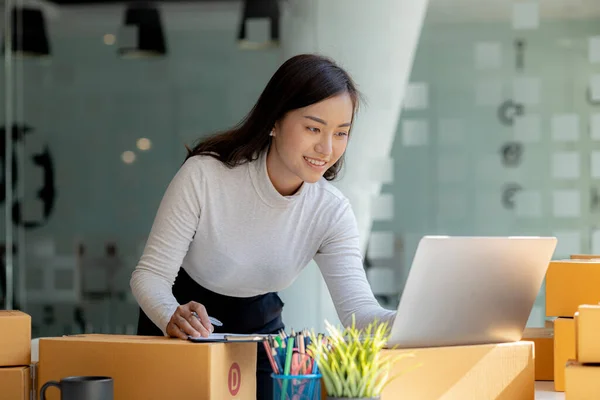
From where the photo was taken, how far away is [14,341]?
1.43 m

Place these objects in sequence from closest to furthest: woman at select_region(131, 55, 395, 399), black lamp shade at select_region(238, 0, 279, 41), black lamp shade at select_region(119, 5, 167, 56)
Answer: woman at select_region(131, 55, 395, 399) → black lamp shade at select_region(238, 0, 279, 41) → black lamp shade at select_region(119, 5, 167, 56)

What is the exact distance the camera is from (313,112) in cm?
181

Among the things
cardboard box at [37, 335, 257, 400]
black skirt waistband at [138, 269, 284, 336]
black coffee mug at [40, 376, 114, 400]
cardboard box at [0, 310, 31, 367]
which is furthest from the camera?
black skirt waistband at [138, 269, 284, 336]

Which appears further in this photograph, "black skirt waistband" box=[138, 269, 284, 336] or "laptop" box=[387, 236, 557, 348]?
"black skirt waistband" box=[138, 269, 284, 336]

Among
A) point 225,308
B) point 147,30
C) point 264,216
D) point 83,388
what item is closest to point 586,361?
point 83,388

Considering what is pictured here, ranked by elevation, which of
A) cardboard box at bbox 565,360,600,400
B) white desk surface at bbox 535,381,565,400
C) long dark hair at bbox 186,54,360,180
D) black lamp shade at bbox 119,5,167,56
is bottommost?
white desk surface at bbox 535,381,565,400

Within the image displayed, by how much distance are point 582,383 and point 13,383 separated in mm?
847

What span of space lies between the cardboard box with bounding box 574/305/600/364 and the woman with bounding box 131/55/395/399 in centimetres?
44

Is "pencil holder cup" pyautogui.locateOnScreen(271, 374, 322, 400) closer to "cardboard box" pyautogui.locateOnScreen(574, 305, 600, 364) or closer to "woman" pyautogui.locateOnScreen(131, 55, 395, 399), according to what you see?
"cardboard box" pyautogui.locateOnScreen(574, 305, 600, 364)

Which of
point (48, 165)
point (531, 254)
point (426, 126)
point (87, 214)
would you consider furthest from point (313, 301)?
point (531, 254)

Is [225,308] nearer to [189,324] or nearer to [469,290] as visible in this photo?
[189,324]

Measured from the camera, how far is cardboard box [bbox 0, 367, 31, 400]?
1.39 meters

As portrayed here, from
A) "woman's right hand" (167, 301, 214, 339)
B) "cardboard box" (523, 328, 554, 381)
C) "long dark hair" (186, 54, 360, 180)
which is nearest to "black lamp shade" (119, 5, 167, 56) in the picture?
"long dark hair" (186, 54, 360, 180)

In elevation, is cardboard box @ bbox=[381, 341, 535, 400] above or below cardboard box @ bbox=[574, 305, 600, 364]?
below
